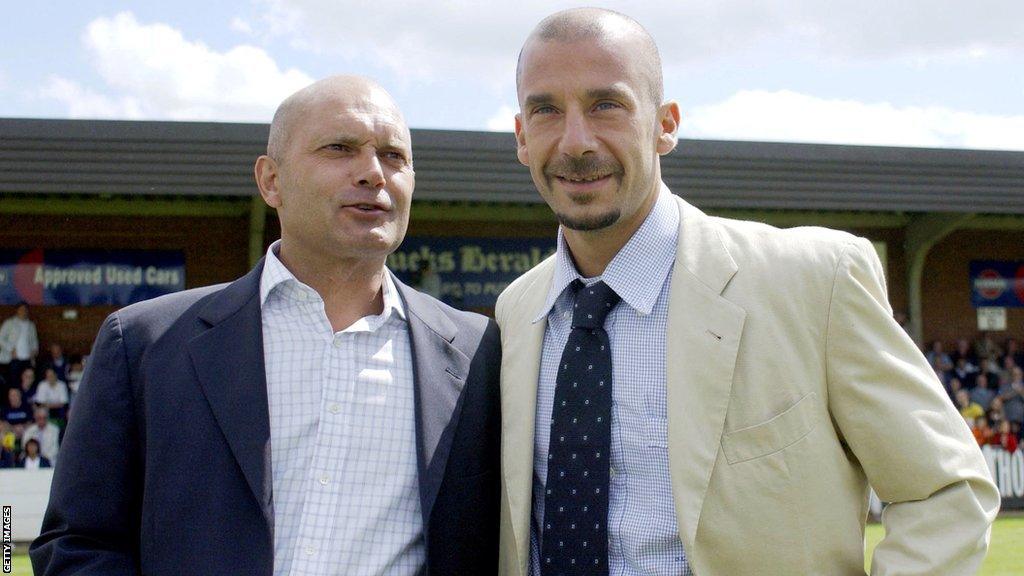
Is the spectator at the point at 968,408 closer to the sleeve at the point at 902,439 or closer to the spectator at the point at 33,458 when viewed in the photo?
the spectator at the point at 33,458

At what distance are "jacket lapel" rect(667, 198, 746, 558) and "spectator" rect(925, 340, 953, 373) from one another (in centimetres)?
1546

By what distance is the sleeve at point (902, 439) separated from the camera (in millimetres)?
2115

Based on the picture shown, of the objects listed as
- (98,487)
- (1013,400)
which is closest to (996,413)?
(1013,400)

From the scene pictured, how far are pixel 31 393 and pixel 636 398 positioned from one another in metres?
13.3

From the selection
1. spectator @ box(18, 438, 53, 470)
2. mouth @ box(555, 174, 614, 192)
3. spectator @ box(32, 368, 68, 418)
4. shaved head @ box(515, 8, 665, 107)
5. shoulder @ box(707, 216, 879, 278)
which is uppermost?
shaved head @ box(515, 8, 665, 107)

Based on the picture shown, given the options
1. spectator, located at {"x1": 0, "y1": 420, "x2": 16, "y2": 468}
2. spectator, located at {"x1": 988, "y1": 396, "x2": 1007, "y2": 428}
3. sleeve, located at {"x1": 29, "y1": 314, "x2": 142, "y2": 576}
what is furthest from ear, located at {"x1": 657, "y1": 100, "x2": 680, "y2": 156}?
spectator, located at {"x1": 988, "y1": 396, "x2": 1007, "y2": 428}

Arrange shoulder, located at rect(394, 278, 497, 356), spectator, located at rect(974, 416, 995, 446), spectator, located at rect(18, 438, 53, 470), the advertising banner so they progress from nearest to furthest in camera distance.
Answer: shoulder, located at rect(394, 278, 497, 356) → spectator, located at rect(18, 438, 53, 470) → the advertising banner → spectator, located at rect(974, 416, 995, 446)

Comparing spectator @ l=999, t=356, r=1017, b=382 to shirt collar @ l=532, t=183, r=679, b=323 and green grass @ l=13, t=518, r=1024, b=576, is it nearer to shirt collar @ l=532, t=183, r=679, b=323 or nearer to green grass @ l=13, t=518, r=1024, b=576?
green grass @ l=13, t=518, r=1024, b=576

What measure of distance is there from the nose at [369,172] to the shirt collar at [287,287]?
0.28 metres

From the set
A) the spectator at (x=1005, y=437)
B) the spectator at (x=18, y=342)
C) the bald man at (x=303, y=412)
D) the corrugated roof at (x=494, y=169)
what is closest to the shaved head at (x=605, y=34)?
the bald man at (x=303, y=412)

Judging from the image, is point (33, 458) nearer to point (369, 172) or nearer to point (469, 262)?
point (469, 262)

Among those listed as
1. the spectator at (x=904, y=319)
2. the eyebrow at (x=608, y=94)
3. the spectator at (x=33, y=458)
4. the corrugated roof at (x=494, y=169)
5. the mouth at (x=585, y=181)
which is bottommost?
the spectator at (x=33, y=458)

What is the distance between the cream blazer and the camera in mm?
2150

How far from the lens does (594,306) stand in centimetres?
250
